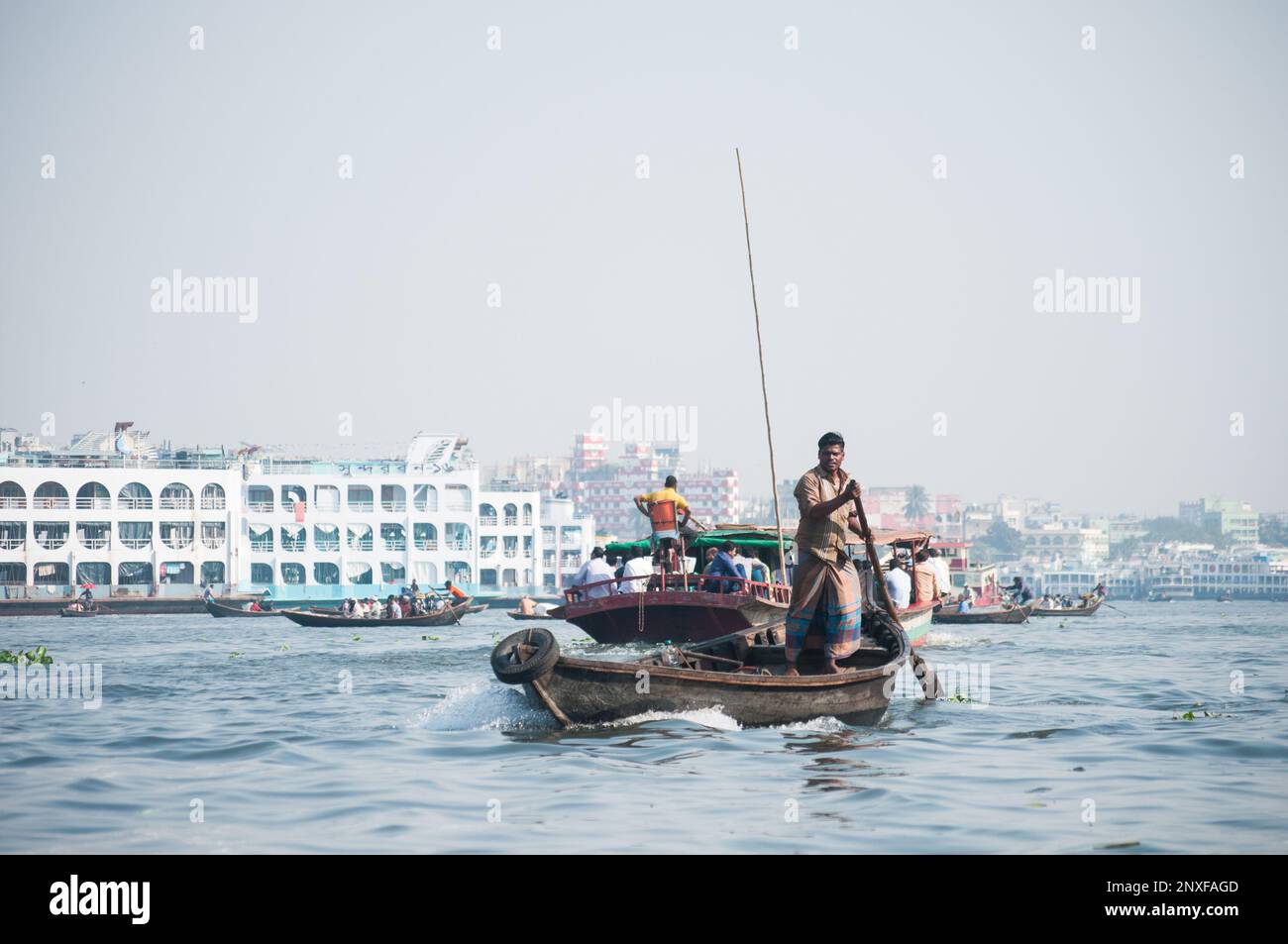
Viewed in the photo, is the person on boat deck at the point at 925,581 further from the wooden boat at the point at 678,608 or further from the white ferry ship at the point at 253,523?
the white ferry ship at the point at 253,523

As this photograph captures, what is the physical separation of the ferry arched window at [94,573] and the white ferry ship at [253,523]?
0.07m

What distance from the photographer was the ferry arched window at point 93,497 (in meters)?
72.2

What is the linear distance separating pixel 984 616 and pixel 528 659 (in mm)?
34723

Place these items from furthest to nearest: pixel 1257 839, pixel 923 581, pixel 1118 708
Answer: pixel 923 581, pixel 1118 708, pixel 1257 839

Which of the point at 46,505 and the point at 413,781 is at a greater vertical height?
the point at 46,505

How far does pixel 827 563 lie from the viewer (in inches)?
498

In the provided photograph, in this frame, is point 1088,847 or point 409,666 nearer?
point 1088,847

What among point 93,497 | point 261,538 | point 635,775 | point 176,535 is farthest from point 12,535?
point 635,775

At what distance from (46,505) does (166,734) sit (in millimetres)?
64187

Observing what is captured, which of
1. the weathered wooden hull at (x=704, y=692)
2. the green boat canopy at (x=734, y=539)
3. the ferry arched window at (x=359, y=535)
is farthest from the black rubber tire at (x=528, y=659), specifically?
the ferry arched window at (x=359, y=535)

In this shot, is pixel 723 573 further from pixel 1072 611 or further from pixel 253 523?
pixel 253 523

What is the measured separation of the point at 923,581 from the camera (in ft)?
94.5
